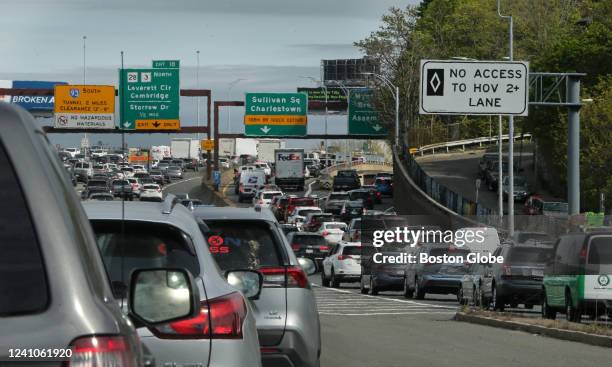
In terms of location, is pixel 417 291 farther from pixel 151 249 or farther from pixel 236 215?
pixel 151 249

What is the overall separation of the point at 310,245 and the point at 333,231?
11.0 metres

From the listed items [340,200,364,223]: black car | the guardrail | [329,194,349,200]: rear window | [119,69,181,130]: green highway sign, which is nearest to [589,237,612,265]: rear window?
[340,200,364,223]: black car

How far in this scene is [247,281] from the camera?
902cm

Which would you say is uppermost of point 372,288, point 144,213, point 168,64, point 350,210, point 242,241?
point 168,64

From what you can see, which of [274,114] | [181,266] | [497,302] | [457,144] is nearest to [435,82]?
[497,302]

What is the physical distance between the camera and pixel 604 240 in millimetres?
23016

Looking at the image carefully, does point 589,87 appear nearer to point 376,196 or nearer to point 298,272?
point 376,196

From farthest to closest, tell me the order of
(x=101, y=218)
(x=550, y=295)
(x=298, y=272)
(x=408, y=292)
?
(x=408, y=292)
(x=550, y=295)
(x=298, y=272)
(x=101, y=218)

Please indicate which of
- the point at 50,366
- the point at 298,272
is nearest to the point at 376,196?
the point at 298,272

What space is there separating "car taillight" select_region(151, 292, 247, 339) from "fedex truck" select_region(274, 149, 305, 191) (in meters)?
95.8

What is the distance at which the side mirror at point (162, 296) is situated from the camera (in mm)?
4633

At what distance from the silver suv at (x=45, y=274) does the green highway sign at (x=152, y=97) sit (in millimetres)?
67196

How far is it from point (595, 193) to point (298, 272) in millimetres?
49322

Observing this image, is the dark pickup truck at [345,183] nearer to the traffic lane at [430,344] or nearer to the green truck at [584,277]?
the traffic lane at [430,344]
